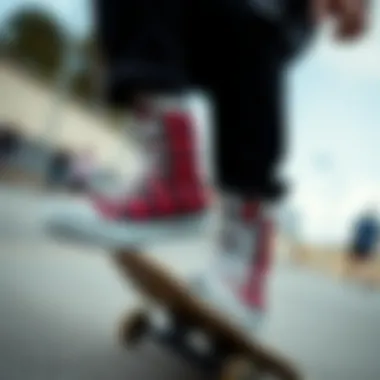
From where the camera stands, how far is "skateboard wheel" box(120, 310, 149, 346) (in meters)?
1.16

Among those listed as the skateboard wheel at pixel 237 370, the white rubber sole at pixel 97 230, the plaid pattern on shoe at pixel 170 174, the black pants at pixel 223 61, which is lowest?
the skateboard wheel at pixel 237 370

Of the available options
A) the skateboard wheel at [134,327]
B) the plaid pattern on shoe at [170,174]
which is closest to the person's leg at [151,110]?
the plaid pattern on shoe at [170,174]

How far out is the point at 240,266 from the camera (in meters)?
1.19

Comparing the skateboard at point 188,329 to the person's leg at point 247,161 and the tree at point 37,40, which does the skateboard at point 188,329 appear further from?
the tree at point 37,40

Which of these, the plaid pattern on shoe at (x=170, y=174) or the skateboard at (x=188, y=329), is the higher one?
the plaid pattern on shoe at (x=170, y=174)

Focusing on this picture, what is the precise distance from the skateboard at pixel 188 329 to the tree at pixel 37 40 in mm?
287

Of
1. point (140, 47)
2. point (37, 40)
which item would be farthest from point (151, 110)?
point (37, 40)

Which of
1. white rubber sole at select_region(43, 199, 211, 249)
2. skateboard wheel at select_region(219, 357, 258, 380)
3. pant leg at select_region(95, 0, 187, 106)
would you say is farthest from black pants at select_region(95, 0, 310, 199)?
skateboard wheel at select_region(219, 357, 258, 380)

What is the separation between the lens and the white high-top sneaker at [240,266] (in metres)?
1.18

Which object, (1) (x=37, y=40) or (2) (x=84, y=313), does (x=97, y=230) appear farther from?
(1) (x=37, y=40)

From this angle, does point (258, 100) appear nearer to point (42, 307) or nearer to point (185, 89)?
point (185, 89)

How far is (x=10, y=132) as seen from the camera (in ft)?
3.84

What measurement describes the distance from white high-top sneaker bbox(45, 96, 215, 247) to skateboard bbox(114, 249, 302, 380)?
0.04m

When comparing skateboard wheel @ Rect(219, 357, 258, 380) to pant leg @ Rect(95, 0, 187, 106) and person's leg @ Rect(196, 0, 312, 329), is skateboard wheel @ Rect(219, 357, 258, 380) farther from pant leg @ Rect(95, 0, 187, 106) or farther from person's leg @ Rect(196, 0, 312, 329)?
pant leg @ Rect(95, 0, 187, 106)
